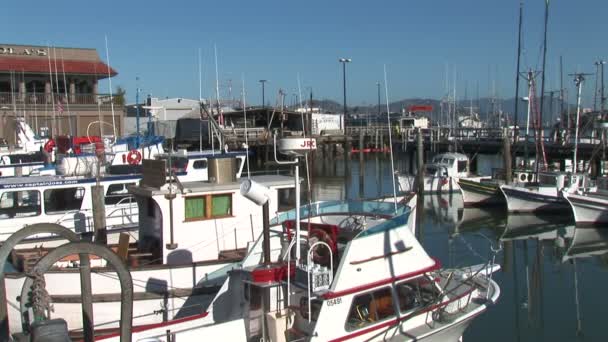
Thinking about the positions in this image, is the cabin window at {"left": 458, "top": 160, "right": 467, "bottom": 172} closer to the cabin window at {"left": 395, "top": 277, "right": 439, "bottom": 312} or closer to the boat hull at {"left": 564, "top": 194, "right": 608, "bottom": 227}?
the boat hull at {"left": 564, "top": 194, "right": 608, "bottom": 227}

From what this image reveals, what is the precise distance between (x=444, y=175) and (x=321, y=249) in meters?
27.0

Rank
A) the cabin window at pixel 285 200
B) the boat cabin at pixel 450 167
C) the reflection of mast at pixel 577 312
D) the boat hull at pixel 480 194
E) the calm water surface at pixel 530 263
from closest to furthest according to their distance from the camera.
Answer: the reflection of mast at pixel 577 312 → the calm water surface at pixel 530 263 → the cabin window at pixel 285 200 → the boat hull at pixel 480 194 → the boat cabin at pixel 450 167

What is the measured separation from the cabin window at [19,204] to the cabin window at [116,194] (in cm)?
190

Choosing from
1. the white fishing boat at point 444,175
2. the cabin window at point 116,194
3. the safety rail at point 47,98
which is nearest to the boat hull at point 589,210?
the white fishing boat at point 444,175

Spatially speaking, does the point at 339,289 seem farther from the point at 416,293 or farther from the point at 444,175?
the point at 444,175

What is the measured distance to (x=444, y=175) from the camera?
36.0 m

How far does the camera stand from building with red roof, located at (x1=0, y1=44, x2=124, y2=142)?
41969 millimetres

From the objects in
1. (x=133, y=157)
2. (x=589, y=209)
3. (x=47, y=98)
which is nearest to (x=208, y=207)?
(x=133, y=157)

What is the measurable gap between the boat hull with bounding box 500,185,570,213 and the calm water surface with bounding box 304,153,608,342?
1.61 ft

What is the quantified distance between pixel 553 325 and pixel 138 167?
491 inches

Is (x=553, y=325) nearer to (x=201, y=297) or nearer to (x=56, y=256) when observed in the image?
(x=201, y=297)

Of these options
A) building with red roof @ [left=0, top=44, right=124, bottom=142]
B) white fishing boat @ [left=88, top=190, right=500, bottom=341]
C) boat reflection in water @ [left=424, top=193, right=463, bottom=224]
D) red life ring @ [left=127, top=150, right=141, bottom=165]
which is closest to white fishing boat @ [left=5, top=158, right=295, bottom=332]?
white fishing boat @ [left=88, top=190, right=500, bottom=341]

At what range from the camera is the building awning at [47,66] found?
1753 inches

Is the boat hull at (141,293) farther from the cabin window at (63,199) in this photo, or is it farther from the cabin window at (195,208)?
the cabin window at (63,199)
